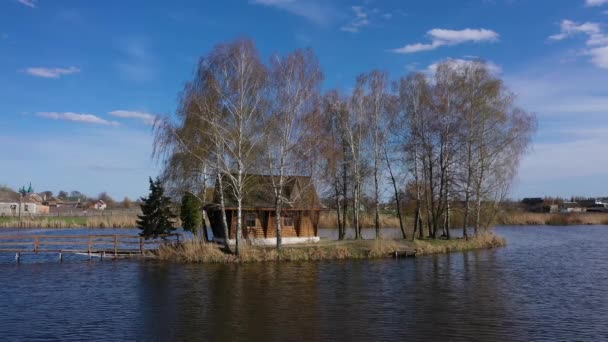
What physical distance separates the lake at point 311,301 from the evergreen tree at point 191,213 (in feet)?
20.1

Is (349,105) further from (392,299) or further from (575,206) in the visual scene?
(575,206)

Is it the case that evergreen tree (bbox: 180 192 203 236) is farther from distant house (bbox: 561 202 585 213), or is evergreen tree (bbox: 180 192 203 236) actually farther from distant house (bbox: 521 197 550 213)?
distant house (bbox: 561 202 585 213)

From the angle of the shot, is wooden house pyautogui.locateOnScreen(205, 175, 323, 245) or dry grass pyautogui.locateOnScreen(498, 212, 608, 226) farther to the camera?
dry grass pyautogui.locateOnScreen(498, 212, 608, 226)

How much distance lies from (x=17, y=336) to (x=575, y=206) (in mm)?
143236

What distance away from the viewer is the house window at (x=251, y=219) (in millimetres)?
38844

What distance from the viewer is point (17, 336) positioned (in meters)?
16.2

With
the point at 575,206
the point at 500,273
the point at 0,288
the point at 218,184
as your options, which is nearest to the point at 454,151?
the point at 500,273

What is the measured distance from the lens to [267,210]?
39.0 metres

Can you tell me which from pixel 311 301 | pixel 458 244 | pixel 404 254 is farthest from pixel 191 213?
pixel 458 244

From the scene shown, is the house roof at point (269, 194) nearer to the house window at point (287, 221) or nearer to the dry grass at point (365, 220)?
the house window at point (287, 221)

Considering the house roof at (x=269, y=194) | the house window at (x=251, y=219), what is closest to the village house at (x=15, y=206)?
the house roof at (x=269, y=194)

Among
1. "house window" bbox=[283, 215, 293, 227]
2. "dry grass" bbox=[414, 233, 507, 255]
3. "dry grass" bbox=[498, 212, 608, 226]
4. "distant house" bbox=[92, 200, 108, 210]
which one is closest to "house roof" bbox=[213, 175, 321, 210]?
"house window" bbox=[283, 215, 293, 227]

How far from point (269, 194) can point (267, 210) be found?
137 centimetres

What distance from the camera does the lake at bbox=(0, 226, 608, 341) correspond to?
16531 millimetres
